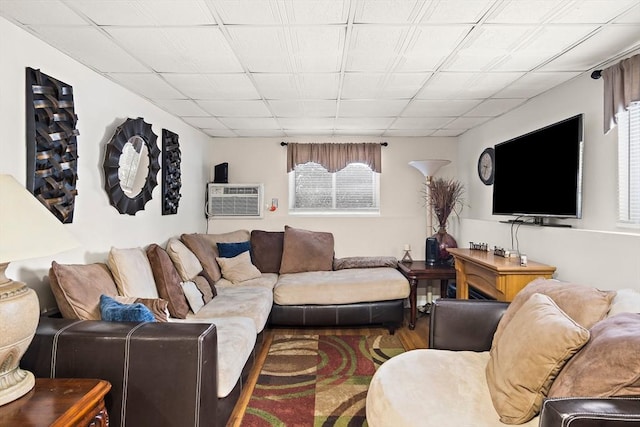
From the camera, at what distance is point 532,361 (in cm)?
150

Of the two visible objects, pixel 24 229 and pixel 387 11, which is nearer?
pixel 24 229

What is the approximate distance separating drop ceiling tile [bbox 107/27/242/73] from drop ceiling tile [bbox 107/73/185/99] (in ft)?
0.73

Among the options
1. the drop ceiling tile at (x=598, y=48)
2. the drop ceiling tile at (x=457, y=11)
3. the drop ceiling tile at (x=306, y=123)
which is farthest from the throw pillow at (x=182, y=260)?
the drop ceiling tile at (x=598, y=48)

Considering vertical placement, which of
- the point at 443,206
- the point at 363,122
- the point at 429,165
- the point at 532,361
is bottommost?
the point at 532,361

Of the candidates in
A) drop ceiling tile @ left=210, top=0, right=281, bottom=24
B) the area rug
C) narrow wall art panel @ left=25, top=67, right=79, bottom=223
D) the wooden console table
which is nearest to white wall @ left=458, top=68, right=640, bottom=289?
the wooden console table

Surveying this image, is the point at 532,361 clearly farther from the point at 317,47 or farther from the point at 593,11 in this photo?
the point at 317,47

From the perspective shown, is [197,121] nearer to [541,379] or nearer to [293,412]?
[293,412]

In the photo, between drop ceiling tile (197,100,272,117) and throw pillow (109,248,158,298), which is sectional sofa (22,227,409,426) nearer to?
throw pillow (109,248,158,298)

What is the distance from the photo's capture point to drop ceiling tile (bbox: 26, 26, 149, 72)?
6.57 feet

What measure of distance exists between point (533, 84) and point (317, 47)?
1.75 meters

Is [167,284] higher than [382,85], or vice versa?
[382,85]

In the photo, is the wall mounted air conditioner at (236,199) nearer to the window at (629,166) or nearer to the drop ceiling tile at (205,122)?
the drop ceiling tile at (205,122)

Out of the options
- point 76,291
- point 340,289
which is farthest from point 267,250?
point 76,291

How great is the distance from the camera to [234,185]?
4828 mm
